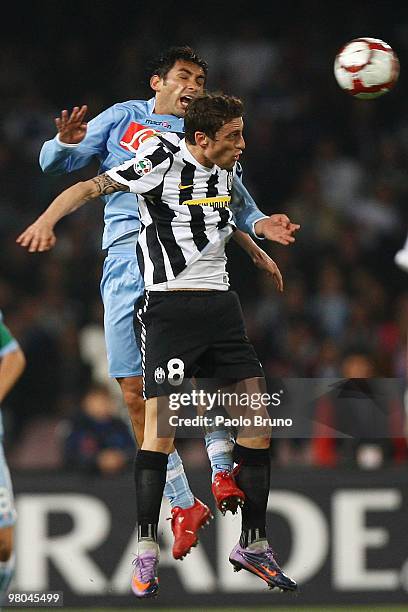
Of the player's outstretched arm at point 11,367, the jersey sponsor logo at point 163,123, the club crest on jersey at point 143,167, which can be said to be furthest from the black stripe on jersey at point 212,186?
the player's outstretched arm at point 11,367

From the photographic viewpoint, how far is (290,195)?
41.6ft

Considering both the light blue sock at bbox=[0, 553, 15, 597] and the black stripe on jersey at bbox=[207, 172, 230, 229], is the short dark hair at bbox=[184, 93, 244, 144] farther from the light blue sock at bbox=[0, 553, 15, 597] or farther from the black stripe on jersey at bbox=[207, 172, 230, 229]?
the light blue sock at bbox=[0, 553, 15, 597]

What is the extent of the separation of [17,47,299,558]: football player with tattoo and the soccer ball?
28.0 inches

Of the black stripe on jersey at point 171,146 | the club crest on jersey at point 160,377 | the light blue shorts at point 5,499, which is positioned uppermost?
the black stripe on jersey at point 171,146

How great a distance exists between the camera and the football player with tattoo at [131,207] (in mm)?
6648

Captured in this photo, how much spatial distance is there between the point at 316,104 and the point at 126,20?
2174 mm

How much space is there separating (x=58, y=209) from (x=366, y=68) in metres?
1.78

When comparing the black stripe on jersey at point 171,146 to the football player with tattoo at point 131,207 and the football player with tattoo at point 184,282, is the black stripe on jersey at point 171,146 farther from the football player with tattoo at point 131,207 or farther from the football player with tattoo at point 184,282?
the football player with tattoo at point 131,207

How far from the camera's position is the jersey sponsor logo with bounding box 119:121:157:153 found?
6.68 metres

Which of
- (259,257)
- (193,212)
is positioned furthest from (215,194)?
(259,257)

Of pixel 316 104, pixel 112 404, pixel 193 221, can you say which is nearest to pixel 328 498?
pixel 112 404

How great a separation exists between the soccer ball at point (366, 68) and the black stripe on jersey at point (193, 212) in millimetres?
1092

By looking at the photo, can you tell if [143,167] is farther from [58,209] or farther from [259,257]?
[259,257]

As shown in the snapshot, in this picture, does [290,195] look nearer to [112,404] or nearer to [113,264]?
[112,404]
